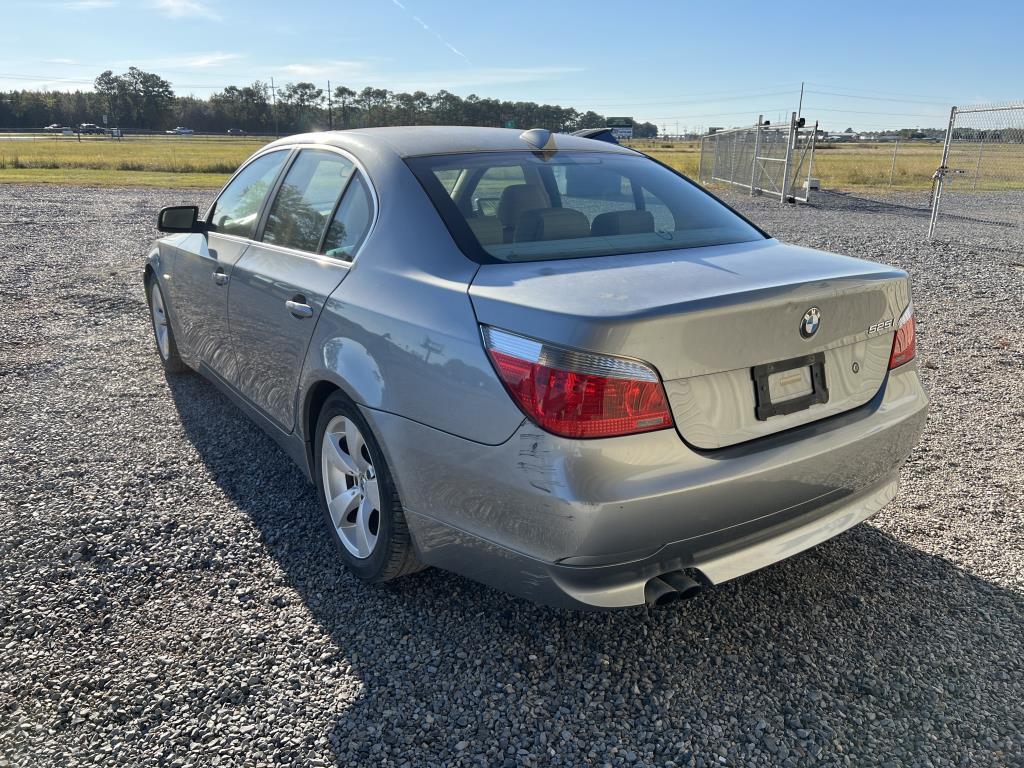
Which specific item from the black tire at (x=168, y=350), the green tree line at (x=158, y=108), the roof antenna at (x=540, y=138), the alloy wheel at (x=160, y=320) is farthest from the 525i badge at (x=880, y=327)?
the green tree line at (x=158, y=108)

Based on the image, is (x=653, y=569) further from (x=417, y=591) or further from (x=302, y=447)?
(x=302, y=447)

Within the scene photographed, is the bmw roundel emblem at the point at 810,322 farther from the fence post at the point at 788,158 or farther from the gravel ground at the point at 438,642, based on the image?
the fence post at the point at 788,158

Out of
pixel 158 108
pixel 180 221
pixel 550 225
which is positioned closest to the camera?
pixel 550 225

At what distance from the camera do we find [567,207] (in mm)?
3084

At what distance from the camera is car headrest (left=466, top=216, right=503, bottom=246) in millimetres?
2680

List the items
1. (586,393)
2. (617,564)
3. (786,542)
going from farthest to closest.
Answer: (786,542) < (617,564) < (586,393)

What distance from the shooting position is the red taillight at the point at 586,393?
2.05m

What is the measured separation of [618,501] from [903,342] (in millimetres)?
1402

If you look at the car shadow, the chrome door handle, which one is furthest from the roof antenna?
the car shadow

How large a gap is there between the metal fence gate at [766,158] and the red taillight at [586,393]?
743 inches

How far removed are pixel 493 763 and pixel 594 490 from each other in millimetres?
806

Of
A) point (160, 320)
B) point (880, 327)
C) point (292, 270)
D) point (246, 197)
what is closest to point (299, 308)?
point (292, 270)

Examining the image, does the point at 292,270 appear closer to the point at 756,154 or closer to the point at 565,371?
the point at 565,371

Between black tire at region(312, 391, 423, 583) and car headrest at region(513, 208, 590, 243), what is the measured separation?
85cm
